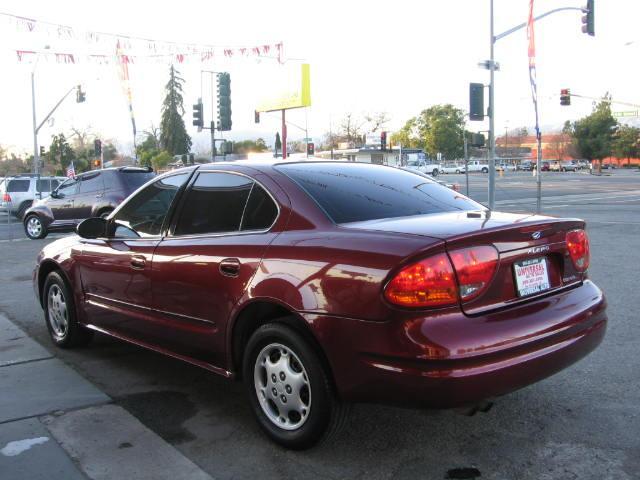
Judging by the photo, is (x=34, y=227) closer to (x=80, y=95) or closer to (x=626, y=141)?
(x=80, y=95)

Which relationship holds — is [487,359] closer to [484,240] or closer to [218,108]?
[484,240]

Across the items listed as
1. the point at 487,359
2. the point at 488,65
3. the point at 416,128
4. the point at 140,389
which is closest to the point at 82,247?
the point at 140,389

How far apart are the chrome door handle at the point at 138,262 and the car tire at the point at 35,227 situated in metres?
13.4

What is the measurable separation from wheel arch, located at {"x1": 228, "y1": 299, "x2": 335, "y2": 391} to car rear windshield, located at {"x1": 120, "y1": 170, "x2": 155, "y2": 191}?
39.5 ft

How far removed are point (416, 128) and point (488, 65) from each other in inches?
3344

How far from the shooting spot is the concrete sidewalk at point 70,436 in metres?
3.23

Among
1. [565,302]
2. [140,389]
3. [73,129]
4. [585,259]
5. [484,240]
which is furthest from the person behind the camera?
[73,129]

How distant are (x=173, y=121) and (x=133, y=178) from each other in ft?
290

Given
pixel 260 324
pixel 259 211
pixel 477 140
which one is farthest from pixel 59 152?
pixel 260 324

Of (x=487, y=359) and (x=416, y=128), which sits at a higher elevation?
(x=416, y=128)

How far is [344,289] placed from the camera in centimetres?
299

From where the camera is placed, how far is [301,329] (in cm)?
321

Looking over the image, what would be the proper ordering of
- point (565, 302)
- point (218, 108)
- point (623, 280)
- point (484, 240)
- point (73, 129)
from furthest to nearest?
point (73, 129) < point (218, 108) < point (623, 280) < point (565, 302) < point (484, 240)

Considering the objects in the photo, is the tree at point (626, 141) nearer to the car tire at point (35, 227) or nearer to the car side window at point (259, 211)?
the car tire at point (35, 227)
